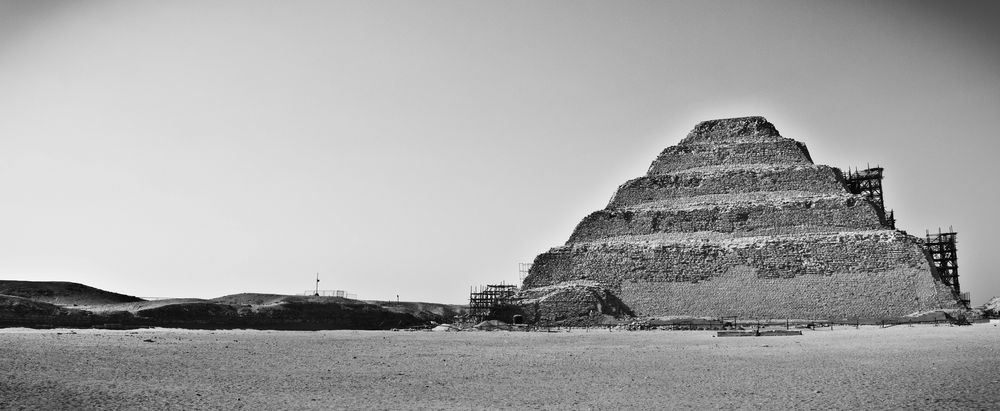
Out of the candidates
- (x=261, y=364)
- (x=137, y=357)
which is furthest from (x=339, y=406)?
(x=137, y=357)

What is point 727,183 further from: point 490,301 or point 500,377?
point 500,377

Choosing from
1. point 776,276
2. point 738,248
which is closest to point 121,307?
point 738,248

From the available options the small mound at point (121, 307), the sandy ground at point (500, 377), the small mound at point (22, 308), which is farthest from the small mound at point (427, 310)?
the sandy ground at point (500, 377)

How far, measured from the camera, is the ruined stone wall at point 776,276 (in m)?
38.5

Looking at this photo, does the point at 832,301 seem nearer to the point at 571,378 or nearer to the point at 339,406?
the point at 571,378

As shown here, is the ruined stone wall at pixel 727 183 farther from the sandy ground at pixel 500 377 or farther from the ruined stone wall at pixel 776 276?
the sandy ground at pixel 500 377

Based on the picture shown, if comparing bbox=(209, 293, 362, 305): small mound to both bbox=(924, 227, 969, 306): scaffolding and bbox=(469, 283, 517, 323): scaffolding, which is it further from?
bbox=(924, 227, 969, 306): scaffolding

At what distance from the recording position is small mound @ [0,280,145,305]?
42625mm

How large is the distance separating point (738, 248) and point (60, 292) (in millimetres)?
41112

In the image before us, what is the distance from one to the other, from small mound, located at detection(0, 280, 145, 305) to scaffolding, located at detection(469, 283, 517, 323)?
71.5 feet

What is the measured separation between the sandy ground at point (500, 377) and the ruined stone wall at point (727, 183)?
28394mm

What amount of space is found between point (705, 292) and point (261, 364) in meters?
31.9

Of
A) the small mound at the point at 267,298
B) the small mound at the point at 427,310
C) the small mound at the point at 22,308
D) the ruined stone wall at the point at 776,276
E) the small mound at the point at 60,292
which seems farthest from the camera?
the small mound at the point at 427,310

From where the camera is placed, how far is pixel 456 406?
10.1 meters
